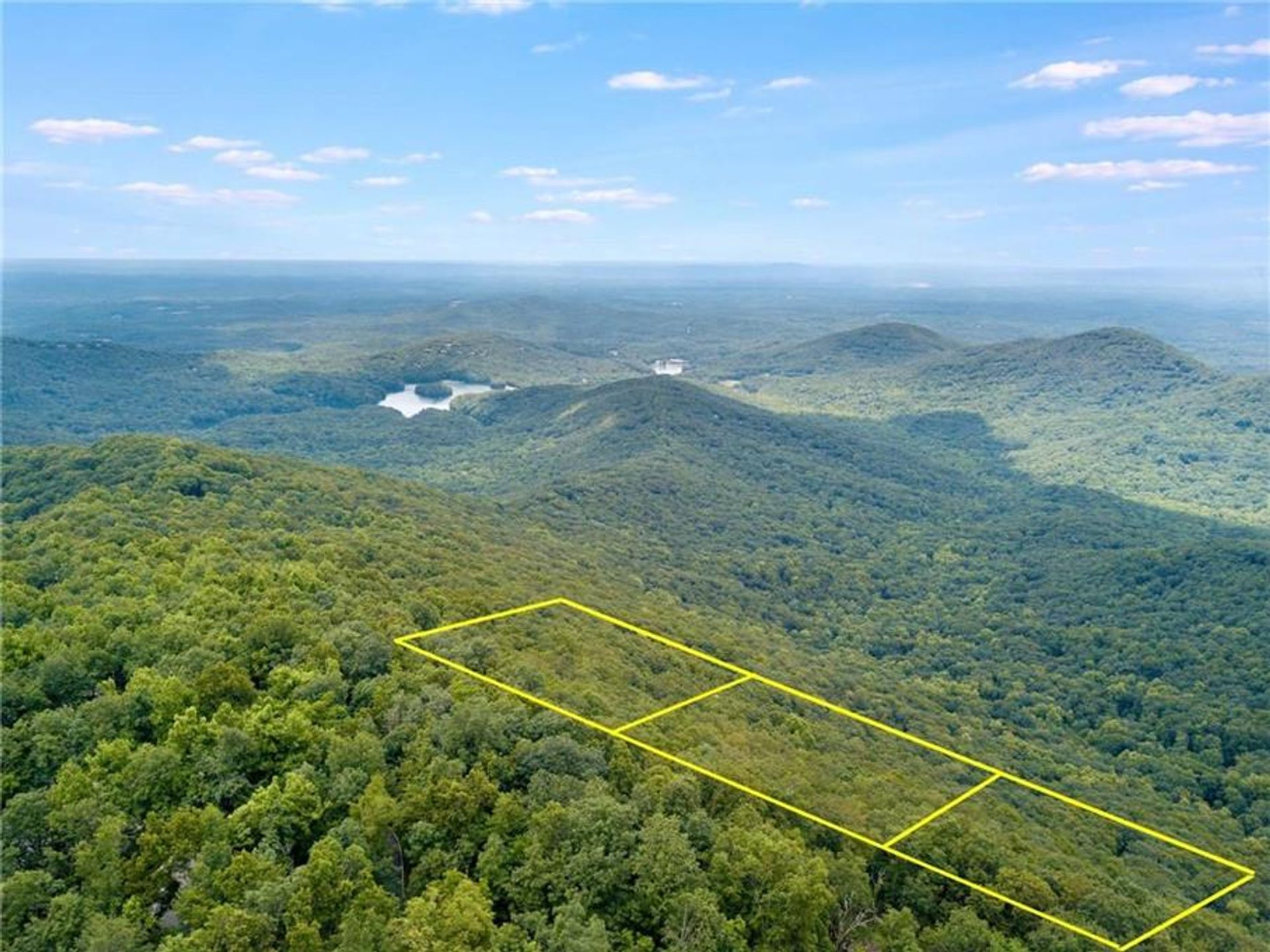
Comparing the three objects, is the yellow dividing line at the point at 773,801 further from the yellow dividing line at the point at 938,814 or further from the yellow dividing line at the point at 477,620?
the yellow dividing line at the point at 477,620

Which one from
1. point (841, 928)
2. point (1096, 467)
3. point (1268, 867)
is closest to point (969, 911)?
point (841, 928)

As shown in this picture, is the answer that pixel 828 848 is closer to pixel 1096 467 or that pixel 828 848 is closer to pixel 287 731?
pixel 287 731

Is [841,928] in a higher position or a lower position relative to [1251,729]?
higher

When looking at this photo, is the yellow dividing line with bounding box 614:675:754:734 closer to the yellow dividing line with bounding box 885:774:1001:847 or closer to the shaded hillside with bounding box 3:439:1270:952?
the shaded hillside with bounding box 3:439:1270:952

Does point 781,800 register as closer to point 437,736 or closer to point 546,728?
point 546,728

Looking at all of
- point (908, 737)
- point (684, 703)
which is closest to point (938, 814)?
point (908, 737)

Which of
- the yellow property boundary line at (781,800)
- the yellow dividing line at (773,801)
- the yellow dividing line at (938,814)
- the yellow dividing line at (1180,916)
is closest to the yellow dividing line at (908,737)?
the yellow property boundary line at (781,800)

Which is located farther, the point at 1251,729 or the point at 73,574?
the point at 1251,729
